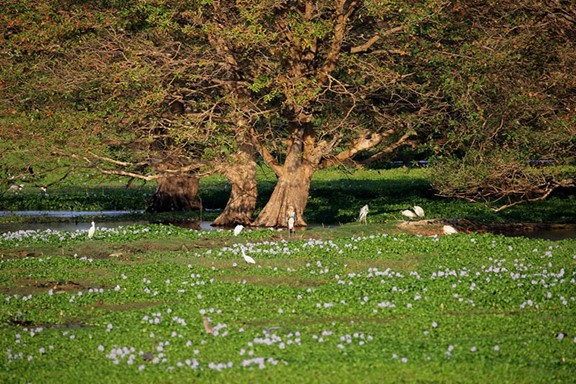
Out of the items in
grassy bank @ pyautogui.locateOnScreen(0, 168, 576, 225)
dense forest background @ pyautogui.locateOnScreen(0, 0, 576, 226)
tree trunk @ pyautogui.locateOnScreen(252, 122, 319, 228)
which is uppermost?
dense forest background @ pyautogui.locateOnScreen(0, 0, 576, 226)

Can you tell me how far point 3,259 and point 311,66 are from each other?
1338 cm

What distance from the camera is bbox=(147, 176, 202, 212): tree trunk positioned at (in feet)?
146

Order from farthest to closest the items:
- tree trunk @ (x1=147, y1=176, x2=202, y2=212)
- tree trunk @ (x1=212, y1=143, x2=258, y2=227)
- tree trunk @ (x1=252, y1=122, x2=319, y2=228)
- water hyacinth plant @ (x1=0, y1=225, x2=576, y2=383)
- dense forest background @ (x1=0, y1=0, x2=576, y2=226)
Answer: tree trunk @ (x1=147, y1=176, x2=202, y2=212)
tree trunk @ (x1=212, y1=143, x2=258, y2=227)
tree trunk @ (x1=252, y1=122, x2=319, y2=228)
dense forest background @ (x1=0, y1=0, x2=576, y2=226)
water hyacinth plant @ (x1=0, y1=225, x2=576, y2=383)

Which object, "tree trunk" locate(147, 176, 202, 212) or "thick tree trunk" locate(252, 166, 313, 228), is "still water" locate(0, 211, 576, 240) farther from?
"thick tree trunk" locate(252, 166, 313, 228)

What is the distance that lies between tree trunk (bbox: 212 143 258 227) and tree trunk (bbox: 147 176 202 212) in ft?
20.7

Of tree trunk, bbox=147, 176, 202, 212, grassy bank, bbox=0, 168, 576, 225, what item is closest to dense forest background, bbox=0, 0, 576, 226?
grassy bank, bbox=0, 168, 576, 225

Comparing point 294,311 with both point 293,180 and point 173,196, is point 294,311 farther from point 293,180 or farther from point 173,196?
point 173,196

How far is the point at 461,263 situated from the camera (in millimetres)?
23516

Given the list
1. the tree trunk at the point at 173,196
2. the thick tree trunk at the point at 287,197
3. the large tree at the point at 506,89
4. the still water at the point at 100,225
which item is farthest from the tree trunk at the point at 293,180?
the tree trunk at the point at 173,196

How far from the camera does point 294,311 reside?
59.2 ft

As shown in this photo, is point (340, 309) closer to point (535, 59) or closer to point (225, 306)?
point (225, 306)

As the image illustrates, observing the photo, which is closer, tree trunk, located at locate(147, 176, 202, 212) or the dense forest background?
the dense forest background

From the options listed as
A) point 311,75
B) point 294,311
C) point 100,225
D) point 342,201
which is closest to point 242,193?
point 100,225

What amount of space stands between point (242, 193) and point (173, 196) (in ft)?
23.4
